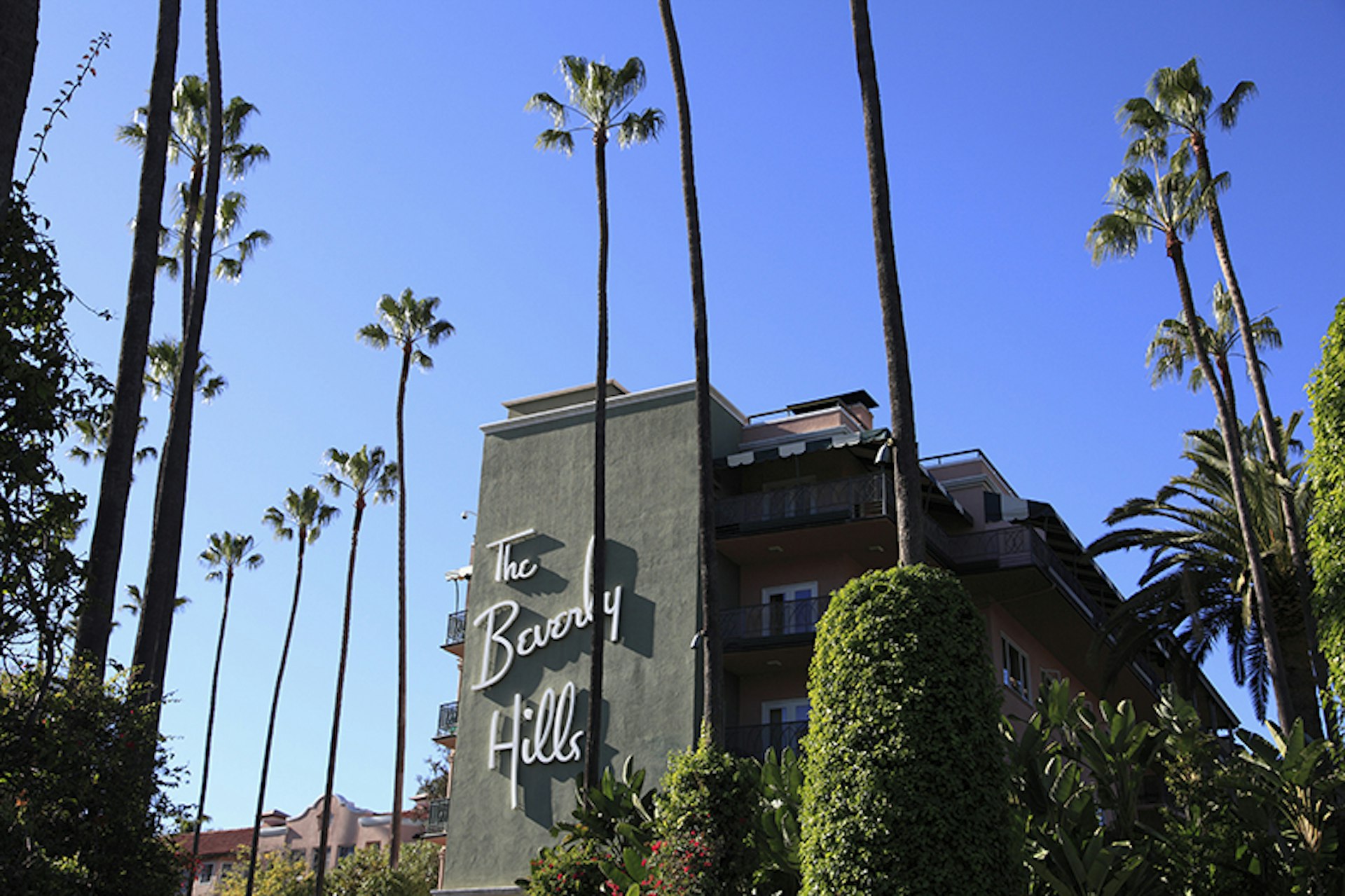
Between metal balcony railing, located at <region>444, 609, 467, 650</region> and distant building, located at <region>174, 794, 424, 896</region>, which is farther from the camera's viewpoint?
distant building, located at <region>174, 794, 424, 896</region>

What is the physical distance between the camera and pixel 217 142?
2114 centimetres

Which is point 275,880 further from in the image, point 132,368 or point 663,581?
point 132,368

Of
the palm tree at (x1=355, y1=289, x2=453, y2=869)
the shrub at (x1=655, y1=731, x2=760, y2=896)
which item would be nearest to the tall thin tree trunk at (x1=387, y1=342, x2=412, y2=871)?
the palm tree at (x1=355, y1=289, x2=453, y2=869)

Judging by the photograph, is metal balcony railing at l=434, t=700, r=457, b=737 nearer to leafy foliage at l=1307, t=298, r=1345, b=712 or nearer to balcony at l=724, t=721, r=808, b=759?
balcony at l=724, t=721, r=808, b=759

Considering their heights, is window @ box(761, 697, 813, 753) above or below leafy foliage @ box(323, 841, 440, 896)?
above

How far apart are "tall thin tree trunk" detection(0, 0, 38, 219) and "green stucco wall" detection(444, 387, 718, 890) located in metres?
21.1

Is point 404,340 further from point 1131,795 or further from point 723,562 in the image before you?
point 1131,795

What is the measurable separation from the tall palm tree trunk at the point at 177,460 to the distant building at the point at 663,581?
1142cm

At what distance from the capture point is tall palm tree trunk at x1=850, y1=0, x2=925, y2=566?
15.3 metres

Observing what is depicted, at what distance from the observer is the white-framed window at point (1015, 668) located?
31.1 metres

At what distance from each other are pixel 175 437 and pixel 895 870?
13.2m

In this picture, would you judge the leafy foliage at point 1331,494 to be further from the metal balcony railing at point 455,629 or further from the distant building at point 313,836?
the distant building at point 313,836

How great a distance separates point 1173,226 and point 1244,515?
6651 mm

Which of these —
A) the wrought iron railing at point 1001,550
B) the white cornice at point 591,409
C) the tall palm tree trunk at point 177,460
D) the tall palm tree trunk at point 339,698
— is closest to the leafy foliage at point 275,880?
the tall palm tree trunk at point 339,698
